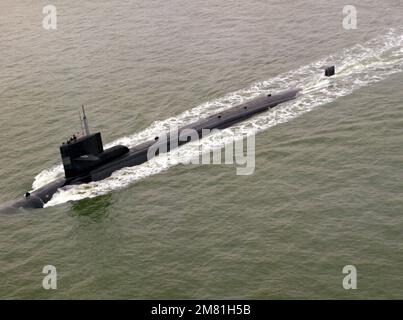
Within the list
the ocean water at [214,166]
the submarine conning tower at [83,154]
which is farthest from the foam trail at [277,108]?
the submarine conning tower at [83,154]

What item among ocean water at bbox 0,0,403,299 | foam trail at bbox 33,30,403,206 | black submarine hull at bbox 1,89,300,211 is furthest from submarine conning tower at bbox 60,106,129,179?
ocean water at bbox 0,0,403,299

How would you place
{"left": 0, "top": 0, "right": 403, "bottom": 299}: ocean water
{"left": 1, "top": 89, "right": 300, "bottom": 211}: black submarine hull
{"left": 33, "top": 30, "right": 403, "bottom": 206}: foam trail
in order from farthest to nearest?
{"left": 33, "top": 30, "right": 403, "bottom": 206}: foam trail
{"left": 1, "top": 89, "right": 300, "bottom": 211}: black submarine hull
{"left": 0, "top": 0, "right": 403, "bottom": 299}: ocean water

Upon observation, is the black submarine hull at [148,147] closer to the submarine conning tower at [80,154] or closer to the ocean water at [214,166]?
the submarine conning tower at [80,154]

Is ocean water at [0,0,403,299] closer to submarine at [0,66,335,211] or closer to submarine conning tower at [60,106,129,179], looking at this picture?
→ submarine at [0,66,335,211]

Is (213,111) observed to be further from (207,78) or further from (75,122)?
(75,122)

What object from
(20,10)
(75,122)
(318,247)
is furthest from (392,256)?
(20,10)
